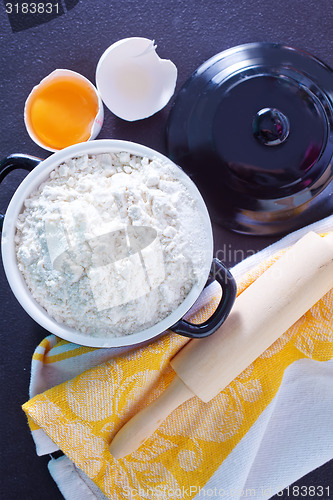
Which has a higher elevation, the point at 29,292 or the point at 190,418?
the point at 29,292

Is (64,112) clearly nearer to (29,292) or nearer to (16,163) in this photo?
(16,163)

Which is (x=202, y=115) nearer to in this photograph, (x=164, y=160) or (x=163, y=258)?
(x=164, y=160)

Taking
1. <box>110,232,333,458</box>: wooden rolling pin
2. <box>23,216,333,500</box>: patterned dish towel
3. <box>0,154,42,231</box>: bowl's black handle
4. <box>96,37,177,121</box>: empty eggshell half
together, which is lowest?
Answer: <box>23,216,333,500</box>: patterned dish towel

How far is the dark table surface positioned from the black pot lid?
8 centimetres

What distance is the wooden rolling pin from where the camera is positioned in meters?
0.66

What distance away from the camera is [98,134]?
0.75m

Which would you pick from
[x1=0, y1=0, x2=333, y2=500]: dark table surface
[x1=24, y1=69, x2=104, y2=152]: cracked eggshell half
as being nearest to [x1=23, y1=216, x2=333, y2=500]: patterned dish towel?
[x1=0, y1=0, x2=333, y2=500]: dark table surface

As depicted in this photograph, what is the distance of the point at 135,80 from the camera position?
2.43ft

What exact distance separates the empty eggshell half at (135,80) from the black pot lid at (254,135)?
3 cm

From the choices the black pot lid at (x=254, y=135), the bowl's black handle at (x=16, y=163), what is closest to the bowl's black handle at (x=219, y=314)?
the black pot lid at (x=254, y=135)

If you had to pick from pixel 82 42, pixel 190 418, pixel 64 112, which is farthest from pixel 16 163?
pixel 190 418

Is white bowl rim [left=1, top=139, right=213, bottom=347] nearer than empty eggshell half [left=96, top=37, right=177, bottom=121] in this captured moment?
Yes

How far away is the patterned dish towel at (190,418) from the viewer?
718mm

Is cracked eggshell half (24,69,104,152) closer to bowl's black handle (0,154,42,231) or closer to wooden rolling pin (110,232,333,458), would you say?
bowl's black handle (0,154,42,231)
